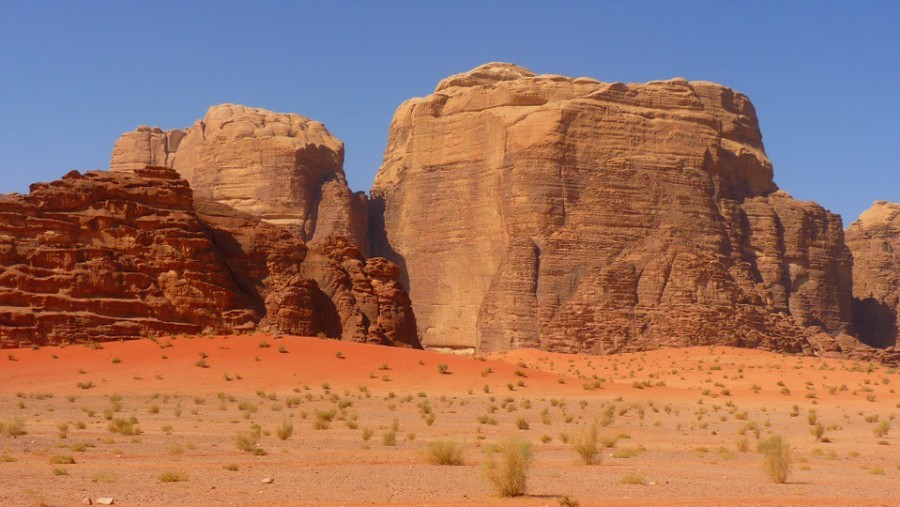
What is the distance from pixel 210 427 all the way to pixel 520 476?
40.2 feet

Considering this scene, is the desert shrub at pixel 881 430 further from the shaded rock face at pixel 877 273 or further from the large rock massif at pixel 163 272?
the shaded rock face at pixel 877 273

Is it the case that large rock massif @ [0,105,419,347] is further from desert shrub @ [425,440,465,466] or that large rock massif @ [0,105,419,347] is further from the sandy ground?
desert shrub @ [425,440,465,466]

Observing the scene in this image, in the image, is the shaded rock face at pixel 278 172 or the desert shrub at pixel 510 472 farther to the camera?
the shaded rock face at pixel 278 172

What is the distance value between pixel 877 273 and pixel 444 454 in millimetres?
86349

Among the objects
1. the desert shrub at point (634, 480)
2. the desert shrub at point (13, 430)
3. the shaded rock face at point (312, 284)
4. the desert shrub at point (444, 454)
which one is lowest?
the desert shrub at point (634, 480)

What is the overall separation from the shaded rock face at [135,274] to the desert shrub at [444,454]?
85.5 ft

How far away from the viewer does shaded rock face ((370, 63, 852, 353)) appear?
74000 mm

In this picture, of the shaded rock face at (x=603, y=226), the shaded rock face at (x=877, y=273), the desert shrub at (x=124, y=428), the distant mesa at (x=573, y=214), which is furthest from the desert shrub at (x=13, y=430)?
the shaded rock face at (x=877, y=273)

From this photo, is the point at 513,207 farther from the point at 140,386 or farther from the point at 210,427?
the point at 210,427

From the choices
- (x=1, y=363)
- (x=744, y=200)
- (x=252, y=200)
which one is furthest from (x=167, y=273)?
(x=744, y=200)

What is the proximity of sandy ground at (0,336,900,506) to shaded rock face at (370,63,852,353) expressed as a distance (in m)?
17.5

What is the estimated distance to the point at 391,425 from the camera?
2614 centimetres

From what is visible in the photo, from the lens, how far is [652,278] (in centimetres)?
7500

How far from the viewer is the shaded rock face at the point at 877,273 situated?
90.8m
